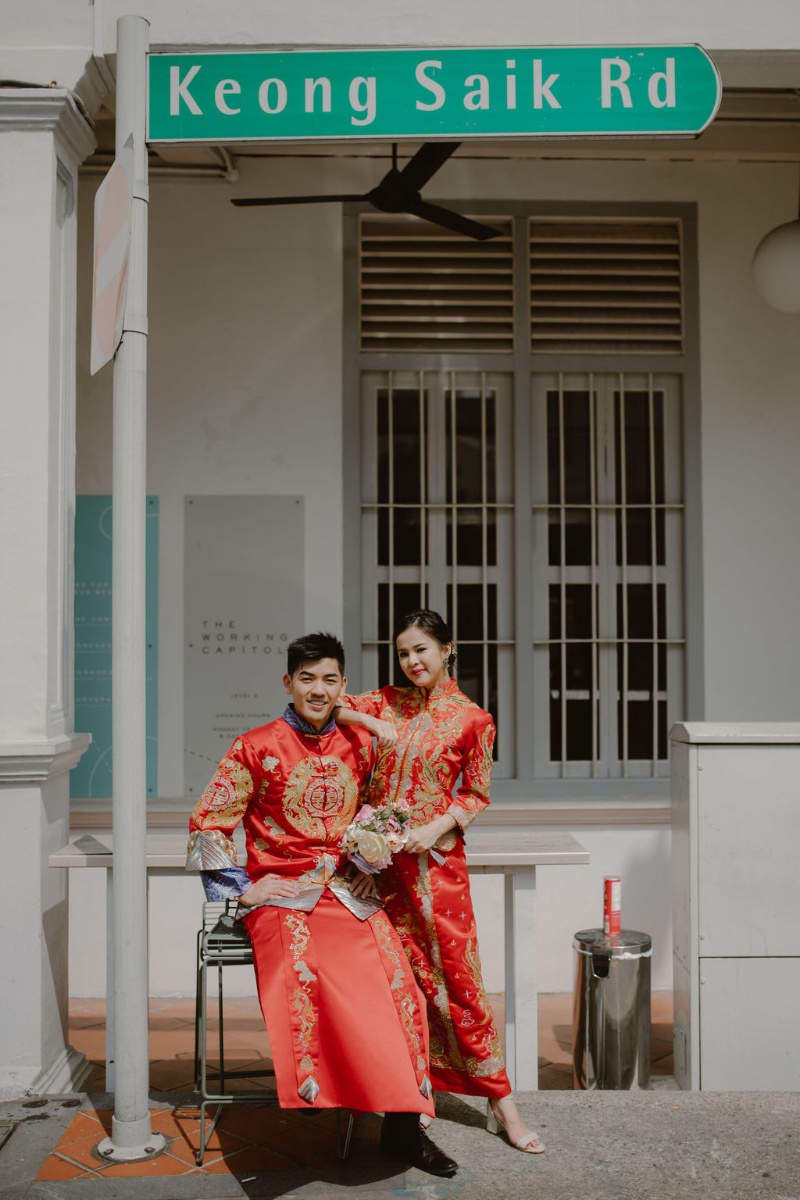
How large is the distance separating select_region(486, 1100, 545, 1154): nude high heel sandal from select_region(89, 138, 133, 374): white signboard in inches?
105

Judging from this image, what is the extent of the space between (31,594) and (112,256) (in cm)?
128

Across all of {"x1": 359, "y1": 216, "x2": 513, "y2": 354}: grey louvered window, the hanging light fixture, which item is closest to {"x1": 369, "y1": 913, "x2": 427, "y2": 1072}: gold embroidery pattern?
{"x1": 359, "y1": 216, "x2": 513, "y2": 354}: grey louvered window

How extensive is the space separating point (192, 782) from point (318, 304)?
2560 mm

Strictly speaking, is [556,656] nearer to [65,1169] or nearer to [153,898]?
[153,898]

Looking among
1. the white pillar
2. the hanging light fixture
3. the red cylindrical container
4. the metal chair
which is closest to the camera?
the metal chair

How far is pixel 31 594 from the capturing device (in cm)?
408

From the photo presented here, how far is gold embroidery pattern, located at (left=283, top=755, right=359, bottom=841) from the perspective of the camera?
3646mm

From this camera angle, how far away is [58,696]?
167 inches

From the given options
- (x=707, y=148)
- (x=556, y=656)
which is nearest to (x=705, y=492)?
(x=556, y=656)

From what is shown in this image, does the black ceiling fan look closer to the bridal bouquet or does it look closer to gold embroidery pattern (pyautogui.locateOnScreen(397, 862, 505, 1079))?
the bridal bouquet

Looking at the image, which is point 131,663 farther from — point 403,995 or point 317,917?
point 403,995

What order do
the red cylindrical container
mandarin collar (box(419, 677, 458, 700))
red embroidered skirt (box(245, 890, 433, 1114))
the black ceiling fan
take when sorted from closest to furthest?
red embroidered skirt (box(245, 890, 433, 1114))
mandarin collar (box(419, 677, 458, 700))
the red cylindrical container
the black ceiling fan

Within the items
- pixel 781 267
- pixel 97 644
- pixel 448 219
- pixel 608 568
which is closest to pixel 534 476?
pixel 608 568

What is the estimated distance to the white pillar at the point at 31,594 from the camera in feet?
13.0
